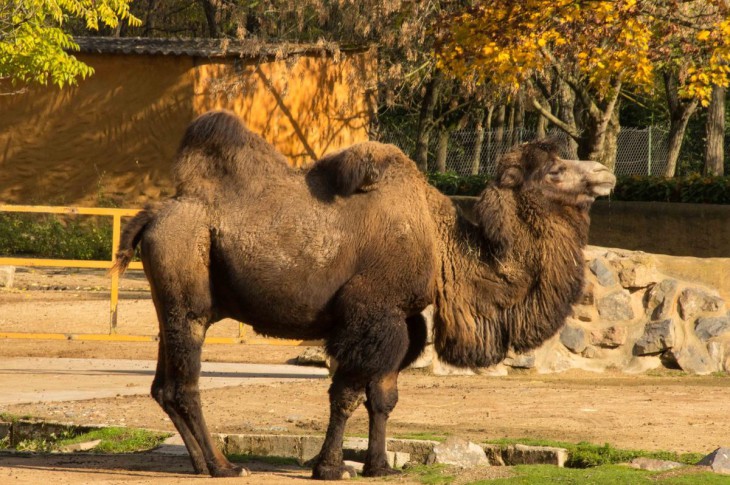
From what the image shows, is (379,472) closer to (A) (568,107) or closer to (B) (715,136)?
(A) (568,107)

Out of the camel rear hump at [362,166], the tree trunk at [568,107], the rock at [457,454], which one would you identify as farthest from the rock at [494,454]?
the tree trunk at [568,107]

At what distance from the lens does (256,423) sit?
31.9 feet

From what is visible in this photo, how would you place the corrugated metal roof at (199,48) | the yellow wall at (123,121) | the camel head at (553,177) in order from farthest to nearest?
the yellow wall at (123,121) < the corrugated metal roof at (199,48) < the camel head at (553,177)

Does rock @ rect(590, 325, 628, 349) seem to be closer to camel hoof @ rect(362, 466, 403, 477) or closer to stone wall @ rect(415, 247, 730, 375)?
stone wall @ rect(415, 247, 730, 375)

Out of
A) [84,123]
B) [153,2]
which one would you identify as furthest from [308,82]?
[153,2]

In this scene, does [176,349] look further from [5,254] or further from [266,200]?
[5,254]

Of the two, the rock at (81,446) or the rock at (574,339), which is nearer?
the rock at (81,446)

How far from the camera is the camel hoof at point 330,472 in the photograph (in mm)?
7457

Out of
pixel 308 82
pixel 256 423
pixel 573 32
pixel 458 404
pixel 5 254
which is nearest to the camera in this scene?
pixel 256 423

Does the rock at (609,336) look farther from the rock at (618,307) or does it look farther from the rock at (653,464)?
the rock at (653,464)

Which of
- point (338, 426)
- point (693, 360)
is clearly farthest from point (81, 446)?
point (693, 360)

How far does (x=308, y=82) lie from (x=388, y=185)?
18125 mm

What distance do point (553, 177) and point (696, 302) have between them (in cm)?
611

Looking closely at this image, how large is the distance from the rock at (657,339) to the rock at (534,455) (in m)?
5.37
